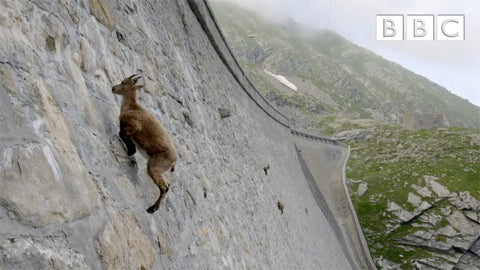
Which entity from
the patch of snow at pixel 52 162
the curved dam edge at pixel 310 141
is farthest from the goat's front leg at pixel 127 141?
the curved dam edge at pixel 310 141

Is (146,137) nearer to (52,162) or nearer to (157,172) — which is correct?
(157,172)

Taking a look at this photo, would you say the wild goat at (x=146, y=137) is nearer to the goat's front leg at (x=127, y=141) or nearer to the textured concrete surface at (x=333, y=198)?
the goat's front leg at (x=127, y=141)

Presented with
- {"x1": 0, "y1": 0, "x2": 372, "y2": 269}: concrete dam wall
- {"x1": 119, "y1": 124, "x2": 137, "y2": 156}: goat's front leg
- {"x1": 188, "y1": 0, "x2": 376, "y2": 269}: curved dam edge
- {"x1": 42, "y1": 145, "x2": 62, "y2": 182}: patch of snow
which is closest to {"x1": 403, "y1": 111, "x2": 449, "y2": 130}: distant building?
{"x1": 188, "y1": 0, "x2": 376, "y2": 269}: curved dam edge

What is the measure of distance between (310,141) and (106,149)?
38.2 m

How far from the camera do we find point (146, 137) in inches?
157

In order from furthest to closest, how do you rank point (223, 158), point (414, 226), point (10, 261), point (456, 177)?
point (456, 177)
point (414, 226)
point (223, 158)
point (10, 261)

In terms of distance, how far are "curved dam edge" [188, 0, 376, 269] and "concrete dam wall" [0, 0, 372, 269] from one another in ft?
3.53

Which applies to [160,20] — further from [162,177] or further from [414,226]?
[414,226]

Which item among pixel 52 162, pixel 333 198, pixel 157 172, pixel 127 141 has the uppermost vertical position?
pixel 52 162

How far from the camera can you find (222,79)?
488 inches

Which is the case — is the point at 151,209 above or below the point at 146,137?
below

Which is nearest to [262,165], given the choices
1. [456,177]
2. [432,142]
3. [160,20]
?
[160,20]

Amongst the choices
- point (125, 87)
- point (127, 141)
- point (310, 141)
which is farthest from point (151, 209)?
point (310, 141)

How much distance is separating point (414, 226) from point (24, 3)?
46644mm
